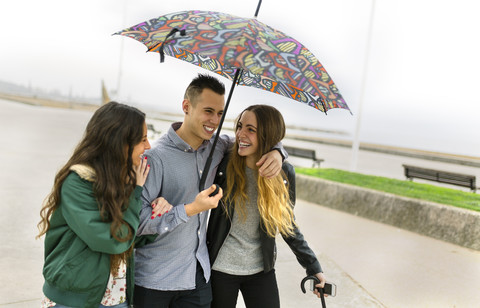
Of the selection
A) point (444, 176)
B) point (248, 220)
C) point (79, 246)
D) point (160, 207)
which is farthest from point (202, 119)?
point (444, 176)

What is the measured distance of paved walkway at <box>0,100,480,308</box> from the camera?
413 cm

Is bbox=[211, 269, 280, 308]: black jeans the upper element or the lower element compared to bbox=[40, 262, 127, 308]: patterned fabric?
lower

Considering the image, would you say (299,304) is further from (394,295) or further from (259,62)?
(259,62)

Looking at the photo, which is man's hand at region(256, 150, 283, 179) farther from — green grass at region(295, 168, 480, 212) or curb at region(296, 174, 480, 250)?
green grass at region(295, 168, 480, 212)

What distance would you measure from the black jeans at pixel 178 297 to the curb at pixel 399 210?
5.05 m

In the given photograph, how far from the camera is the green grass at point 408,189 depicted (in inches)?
271

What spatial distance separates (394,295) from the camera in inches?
173

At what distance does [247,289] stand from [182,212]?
804 mm

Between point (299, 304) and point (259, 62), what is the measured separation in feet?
9.38

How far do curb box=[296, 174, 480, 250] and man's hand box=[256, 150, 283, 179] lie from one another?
4775 millimetres

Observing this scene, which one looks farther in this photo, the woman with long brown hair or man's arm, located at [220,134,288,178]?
man's arm, located at [220,134,288,178]

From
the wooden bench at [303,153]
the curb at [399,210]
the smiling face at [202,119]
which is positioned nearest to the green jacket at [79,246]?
the smiling face at [202,119]

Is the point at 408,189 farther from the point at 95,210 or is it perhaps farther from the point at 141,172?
the point at 95,210

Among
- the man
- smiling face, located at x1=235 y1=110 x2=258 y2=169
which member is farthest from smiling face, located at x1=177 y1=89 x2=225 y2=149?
smiling face, located at x1=235 y1=110 x2=258 y2=169
